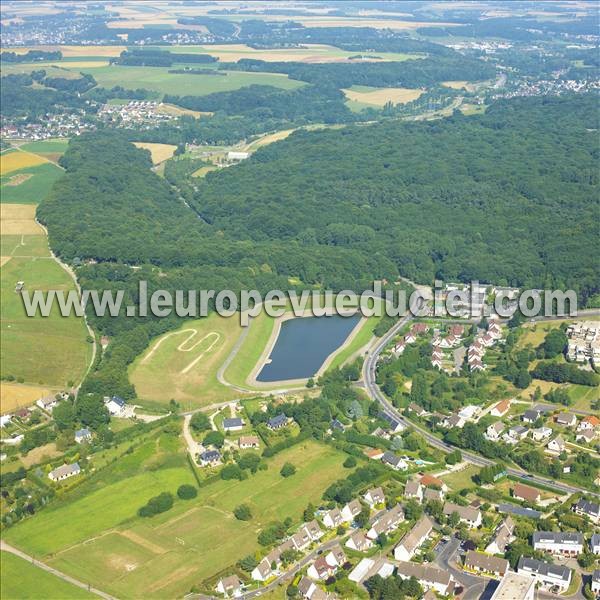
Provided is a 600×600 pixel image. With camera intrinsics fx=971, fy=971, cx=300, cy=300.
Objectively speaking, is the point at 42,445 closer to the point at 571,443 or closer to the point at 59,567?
the point at 59,567

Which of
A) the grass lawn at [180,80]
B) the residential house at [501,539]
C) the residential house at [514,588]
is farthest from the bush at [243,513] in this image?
the grass lawn at [180,80]

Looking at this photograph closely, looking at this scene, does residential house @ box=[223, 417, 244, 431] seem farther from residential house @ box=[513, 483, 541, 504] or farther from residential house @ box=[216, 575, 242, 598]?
residential house @ box=[513, 483, 541, 504]

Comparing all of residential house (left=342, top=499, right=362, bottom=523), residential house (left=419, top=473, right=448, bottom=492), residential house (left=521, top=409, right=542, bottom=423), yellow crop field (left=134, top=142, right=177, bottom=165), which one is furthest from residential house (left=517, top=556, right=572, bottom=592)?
yellow crop field (left=134, top=142, right=177, bottom=165)

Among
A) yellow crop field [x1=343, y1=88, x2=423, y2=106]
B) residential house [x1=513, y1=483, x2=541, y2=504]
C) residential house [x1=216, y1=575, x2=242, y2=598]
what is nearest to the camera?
residential house [x1=216, y1=575, x2=242, y2=598]

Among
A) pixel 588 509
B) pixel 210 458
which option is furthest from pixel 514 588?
pixel 210 458

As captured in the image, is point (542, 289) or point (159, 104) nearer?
point (542, 289)

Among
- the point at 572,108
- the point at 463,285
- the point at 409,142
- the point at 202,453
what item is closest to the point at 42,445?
the point at 202,453
